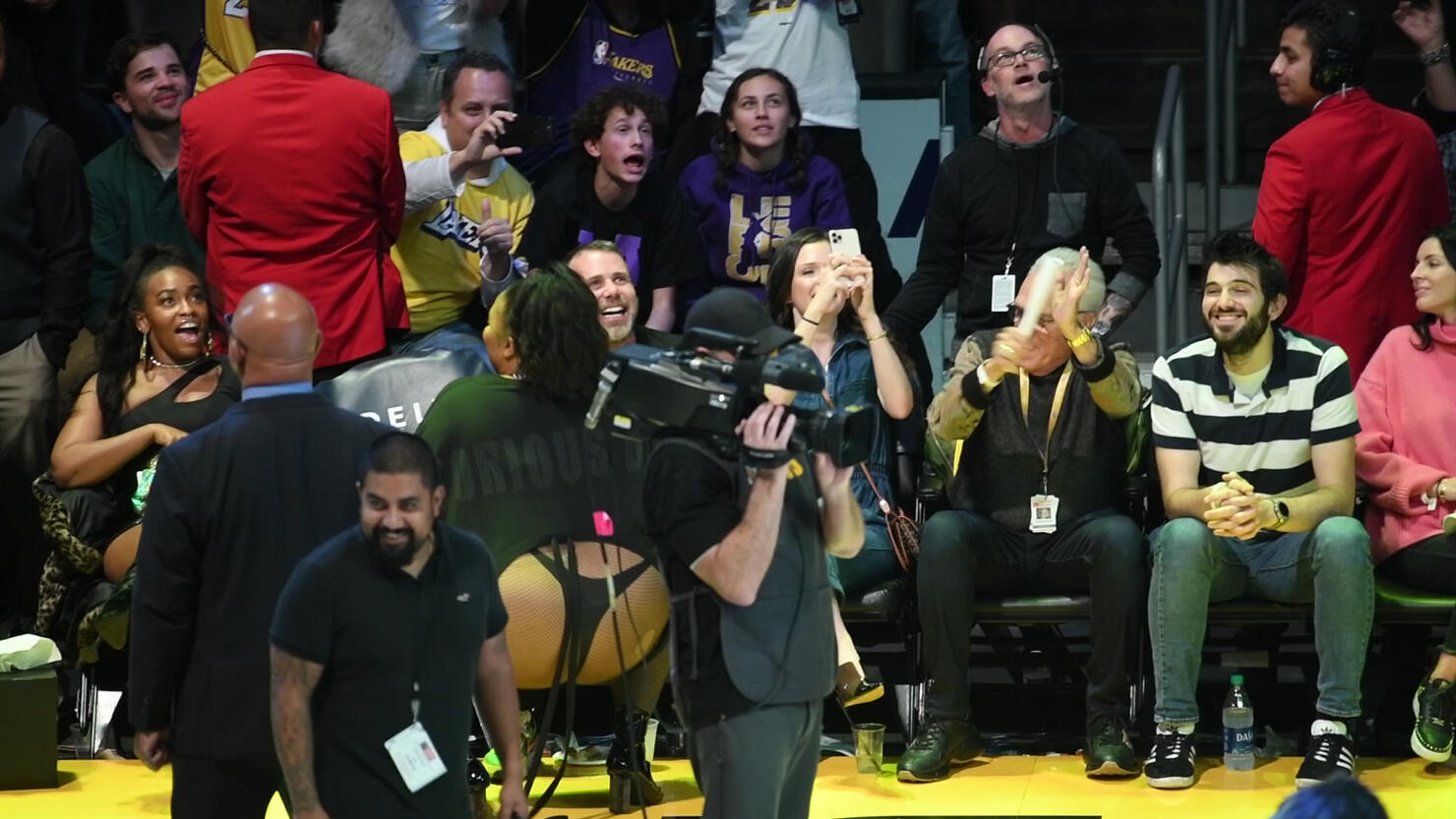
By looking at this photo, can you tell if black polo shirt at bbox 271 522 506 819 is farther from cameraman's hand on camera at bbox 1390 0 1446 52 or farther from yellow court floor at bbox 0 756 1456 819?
cameraman's hand on camera at bbox 1390 0 1446 52

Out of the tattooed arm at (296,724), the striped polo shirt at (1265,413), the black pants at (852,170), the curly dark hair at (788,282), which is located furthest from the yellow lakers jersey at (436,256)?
the tattooed arm at (296,724)

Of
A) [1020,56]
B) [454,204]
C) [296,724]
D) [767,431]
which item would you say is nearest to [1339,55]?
[1020,56]

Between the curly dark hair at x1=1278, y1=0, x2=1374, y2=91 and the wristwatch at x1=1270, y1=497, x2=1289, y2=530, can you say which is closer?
the wristwatch at x1=1270, y1=497, x2=1289, y2=530

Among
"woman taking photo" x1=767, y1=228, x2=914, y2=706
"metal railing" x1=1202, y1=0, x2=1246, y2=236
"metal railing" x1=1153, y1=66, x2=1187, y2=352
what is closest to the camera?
"woman taking photo" x1=767, y1=228, x2=914, y2=706

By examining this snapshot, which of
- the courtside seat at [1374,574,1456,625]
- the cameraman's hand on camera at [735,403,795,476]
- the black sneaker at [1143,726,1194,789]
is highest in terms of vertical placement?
the cameraman's hand on camera at [735,403,795,476]

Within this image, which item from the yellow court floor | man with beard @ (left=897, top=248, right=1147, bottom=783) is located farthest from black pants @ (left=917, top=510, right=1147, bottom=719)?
the yellow court floor

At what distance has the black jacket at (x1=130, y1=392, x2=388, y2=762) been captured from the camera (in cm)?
436

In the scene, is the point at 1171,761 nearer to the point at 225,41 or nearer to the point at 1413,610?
the point at 1413,610

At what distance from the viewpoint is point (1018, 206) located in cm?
693

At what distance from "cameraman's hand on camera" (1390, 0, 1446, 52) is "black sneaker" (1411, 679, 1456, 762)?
2572 mm

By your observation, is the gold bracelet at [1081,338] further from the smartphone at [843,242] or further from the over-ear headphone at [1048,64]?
the over-ear headphone at [1048,64]

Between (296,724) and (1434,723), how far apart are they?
330cm

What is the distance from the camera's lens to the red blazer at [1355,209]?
6.91 meters

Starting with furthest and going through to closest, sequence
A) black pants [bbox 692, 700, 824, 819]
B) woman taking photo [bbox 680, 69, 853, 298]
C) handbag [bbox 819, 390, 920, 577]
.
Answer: woman taking photo [bbox 680, 69, 853, 298]
handbag [bbox 819, 390, 920, 577]
black pants [bbox 692, 700, 824, 819]
